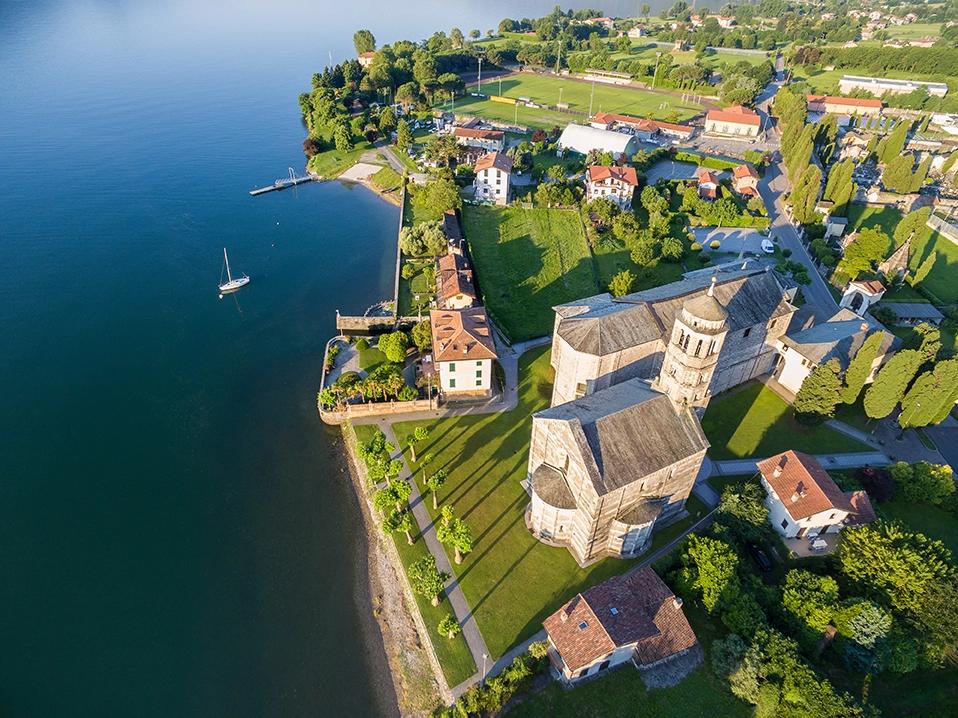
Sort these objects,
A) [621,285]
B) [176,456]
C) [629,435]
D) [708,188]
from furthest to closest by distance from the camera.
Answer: [708,188]
[621,285]
[176,456]
[629,435]

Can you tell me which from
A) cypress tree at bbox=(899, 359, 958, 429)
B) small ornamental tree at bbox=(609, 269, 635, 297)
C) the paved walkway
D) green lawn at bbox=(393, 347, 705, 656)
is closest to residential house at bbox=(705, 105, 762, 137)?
small ornamental tree at bbox=(609, 269, 635, 297)

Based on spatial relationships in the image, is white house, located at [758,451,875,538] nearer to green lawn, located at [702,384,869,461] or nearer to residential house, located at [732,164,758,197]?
green lawn, located at [702,384,869,461]

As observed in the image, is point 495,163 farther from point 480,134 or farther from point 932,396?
point 932,396

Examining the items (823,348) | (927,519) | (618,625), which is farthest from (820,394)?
(618,625)

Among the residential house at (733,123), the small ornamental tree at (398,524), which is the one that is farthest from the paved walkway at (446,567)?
the residential house at (733,123)

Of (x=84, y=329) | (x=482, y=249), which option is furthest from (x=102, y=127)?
(x=482, y=249)

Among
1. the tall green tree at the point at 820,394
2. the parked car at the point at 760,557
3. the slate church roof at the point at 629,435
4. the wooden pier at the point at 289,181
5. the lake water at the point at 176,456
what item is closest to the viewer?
the slate church roof at the point at 629,435

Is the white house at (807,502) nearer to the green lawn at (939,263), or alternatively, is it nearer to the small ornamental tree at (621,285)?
the small ornamental tree at (621,285)

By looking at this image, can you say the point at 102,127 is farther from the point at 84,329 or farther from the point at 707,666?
the point at 707,666
